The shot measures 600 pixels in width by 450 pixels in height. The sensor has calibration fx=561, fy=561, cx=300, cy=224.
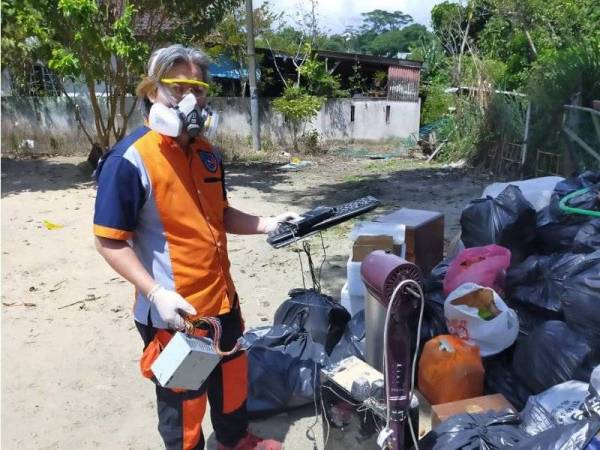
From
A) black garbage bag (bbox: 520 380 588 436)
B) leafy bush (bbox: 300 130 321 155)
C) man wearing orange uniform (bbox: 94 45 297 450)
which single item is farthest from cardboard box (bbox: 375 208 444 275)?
leafy bush (bbox: 300 130 321 155)

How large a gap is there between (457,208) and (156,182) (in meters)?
5.52

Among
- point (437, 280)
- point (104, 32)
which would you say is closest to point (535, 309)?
point (437, 280)

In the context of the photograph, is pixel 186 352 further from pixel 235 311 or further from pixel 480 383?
pixel 480 383

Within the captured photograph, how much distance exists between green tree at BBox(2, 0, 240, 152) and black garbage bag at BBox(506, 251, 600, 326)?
6805 mm

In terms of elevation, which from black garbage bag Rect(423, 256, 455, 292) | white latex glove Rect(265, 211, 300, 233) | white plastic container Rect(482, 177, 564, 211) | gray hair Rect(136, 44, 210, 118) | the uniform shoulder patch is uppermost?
gray hair Rect(136, 44, 210, 118)

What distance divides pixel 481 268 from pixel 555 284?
35 cm

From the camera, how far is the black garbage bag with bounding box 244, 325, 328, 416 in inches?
105

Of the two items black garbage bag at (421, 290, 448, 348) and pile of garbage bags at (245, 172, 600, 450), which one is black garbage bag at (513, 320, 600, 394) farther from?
black garbage bag at (421, 290, 448, 348)

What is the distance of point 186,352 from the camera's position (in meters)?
1.67

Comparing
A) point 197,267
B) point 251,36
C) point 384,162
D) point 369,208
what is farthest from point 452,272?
point 251,36

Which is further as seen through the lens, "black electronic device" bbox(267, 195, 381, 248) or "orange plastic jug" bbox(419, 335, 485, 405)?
"orange plastic jug" bbox(419, 335, 485, 405)

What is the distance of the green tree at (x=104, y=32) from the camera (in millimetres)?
7996

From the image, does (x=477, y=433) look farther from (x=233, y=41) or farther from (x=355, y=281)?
(x=233, y=41)

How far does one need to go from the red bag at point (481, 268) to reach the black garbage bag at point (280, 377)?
788 millimetres
